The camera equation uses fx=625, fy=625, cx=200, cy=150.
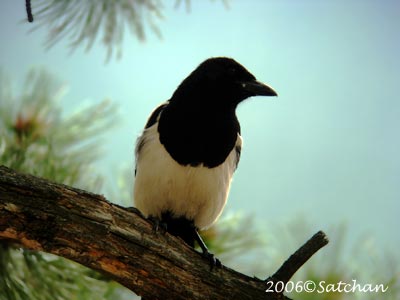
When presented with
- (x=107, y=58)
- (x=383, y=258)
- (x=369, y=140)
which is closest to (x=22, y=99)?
(x=107, y=58)

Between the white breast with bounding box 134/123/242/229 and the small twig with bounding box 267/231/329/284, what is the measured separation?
596 mm

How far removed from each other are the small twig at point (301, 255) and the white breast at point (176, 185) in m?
0.60

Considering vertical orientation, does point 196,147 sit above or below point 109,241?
above

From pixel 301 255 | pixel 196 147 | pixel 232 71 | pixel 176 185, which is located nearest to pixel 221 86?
pixel 232 71

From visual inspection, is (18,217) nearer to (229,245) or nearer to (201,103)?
(201,103)

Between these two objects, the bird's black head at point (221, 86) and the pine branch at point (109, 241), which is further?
the bird's black head at point (221, 86)

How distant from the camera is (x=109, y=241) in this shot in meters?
1.85

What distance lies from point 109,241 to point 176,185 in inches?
30.0

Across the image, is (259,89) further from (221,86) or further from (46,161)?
(46,161)

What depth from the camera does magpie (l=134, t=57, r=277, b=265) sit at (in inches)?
102

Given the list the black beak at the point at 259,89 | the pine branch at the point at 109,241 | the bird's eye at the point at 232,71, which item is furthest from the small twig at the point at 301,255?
the bird's eye at the point at 232,71

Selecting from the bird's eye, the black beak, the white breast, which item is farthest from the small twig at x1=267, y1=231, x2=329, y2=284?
the bird's eye

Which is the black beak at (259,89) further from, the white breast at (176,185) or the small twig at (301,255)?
the small twig at (301,255)

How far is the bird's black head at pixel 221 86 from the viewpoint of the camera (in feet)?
8.73
